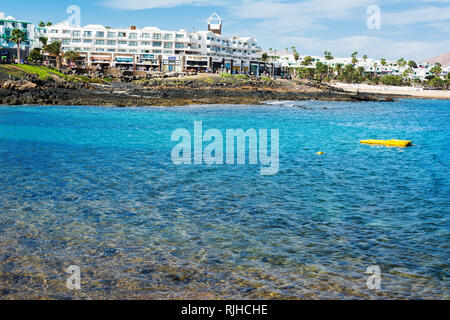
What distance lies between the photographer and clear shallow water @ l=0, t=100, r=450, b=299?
30.3ft

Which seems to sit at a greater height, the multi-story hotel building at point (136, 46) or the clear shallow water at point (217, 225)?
the multi-story hotel building at point (136, 46)

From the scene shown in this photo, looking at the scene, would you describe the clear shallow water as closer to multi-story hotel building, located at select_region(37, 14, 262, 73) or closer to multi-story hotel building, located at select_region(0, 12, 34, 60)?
multi-story hotel building, located at select_region(0, 12, 34, 60)

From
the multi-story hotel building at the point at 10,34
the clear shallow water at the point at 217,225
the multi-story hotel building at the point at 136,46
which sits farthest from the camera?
the multi-story hotel building at the point at 136,46

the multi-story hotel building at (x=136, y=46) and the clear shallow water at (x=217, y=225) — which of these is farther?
the multi-story hotel building at (x=136, y=46)

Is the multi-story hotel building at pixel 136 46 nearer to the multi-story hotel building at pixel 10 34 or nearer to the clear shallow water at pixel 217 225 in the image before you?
the multi-story hotel building at pixel 10 34

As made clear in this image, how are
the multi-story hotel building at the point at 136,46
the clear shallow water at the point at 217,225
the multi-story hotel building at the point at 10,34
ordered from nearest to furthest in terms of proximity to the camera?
the clear shallow water at the point at 217,225
the multi-story hotel building at the point at 10,34
the multi-story hotel building at the point at 136,46

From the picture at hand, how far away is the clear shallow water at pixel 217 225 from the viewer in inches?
364

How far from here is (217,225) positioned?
43.2 feet

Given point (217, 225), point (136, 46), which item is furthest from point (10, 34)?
point (217, 225)

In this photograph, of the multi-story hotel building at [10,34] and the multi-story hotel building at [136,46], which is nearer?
the multi-story hotel building at [10,34]

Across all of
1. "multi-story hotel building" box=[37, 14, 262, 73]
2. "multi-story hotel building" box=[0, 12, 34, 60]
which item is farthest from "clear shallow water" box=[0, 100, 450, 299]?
"multi-story hotel building" box=[37, 14, 262, 73]

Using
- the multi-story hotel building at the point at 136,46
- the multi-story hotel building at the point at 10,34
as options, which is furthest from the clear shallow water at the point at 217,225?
the multi-story hotel building at the point at 136,46
